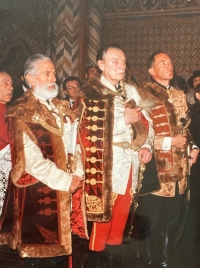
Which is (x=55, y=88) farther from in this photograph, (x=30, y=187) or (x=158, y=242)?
(x=158, y=242)

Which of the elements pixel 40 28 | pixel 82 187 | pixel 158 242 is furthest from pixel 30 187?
pixel 40 28

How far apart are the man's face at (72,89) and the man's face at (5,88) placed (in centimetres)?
57

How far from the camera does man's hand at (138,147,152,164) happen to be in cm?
282

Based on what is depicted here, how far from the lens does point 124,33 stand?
11.6 ft

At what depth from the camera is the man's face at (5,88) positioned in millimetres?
2766

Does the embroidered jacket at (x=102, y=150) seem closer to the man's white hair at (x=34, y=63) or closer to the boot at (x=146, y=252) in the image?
the man's white hair at (x=34, y=63)

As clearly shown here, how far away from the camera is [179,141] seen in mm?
3029

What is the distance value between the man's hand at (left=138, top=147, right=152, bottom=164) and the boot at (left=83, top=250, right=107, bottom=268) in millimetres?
594

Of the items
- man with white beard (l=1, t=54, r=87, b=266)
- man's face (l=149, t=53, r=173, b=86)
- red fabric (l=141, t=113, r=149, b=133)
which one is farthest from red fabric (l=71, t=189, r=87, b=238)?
man's face (l=149, t=53, r=173, b=86)

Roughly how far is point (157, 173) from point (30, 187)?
932 millimetres

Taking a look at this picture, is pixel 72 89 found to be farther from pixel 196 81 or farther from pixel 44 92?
pixel 196 81

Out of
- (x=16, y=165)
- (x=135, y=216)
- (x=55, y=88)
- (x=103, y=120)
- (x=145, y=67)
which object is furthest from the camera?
(x=145, y=67)

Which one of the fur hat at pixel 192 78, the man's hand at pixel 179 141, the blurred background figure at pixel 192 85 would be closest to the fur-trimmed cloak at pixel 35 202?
the man's hand at pixel 179 141

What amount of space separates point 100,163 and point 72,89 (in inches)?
28.9
